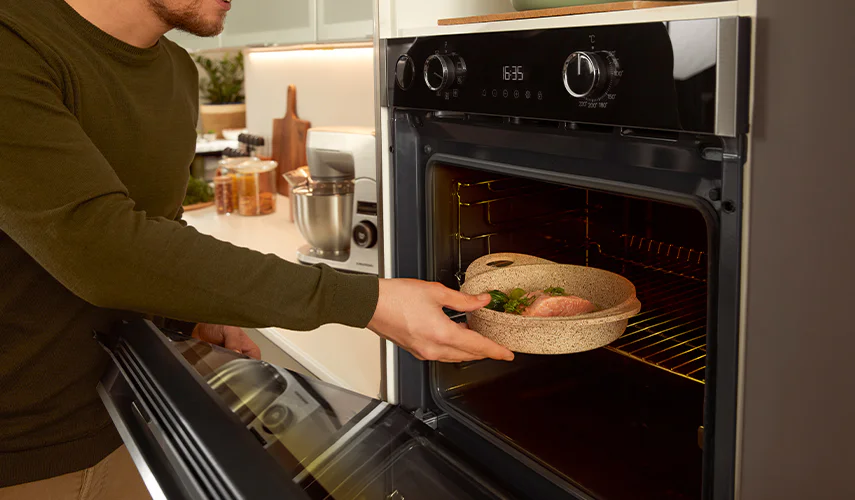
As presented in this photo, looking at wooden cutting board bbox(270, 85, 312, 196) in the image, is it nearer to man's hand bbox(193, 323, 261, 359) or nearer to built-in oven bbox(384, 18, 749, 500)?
man's hand bbox(193, 323, 261, 359)

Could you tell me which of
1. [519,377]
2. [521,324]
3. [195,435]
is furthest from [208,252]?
[519,377]

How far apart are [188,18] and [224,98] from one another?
103 inches

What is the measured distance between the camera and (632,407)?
1103 mm

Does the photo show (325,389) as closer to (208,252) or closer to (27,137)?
(208,252)

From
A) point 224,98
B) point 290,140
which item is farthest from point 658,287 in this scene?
point 224,98

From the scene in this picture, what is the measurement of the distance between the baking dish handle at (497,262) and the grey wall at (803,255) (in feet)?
1.42

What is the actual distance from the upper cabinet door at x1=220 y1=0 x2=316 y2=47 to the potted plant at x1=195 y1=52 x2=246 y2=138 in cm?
112

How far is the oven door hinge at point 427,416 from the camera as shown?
1157mm

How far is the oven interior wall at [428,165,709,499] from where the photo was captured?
104cm

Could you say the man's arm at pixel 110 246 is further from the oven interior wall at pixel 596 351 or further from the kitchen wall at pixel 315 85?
the kitchen wall at pixel 315 85

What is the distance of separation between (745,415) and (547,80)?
373 mm

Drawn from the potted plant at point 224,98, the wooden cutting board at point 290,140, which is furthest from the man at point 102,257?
the potted plant at point 224,98

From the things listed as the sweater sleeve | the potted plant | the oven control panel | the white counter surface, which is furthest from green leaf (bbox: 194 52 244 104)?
the sweater sleeve

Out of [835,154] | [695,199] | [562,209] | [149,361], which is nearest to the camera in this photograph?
[835,154]
